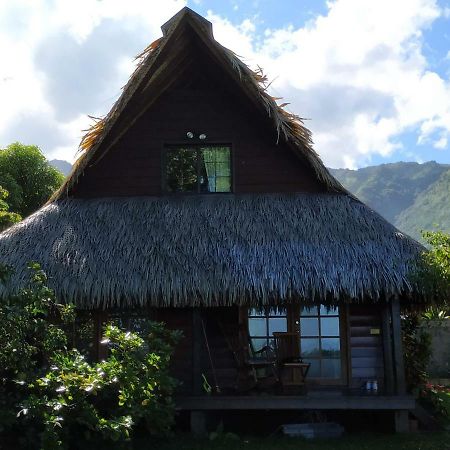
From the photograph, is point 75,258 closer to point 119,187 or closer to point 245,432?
point 119,187

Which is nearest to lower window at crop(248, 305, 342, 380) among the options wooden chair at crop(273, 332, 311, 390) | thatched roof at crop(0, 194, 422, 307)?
wooden chair at crop(273, 332, 311, 390)

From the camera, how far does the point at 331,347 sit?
9555 mm

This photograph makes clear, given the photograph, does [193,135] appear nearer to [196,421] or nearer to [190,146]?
[190,146]

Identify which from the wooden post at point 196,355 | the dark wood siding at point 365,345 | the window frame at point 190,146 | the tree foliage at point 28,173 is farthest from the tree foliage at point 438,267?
the tree foliage at point 28,173

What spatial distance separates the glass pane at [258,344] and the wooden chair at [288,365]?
0.34 meters

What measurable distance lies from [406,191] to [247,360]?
108 m

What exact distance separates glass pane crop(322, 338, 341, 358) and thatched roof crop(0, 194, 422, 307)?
87 cm

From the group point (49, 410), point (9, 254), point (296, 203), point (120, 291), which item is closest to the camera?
point (49, 410)

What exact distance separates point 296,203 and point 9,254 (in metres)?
4.51

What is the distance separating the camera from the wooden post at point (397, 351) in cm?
852

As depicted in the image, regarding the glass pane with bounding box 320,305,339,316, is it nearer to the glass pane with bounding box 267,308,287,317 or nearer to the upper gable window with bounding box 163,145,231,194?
the glass pane with bounding box 267,308,287,317

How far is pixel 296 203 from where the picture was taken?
9977 mm

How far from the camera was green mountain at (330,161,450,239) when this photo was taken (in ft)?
293

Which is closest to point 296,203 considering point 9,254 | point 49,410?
point 9,254
